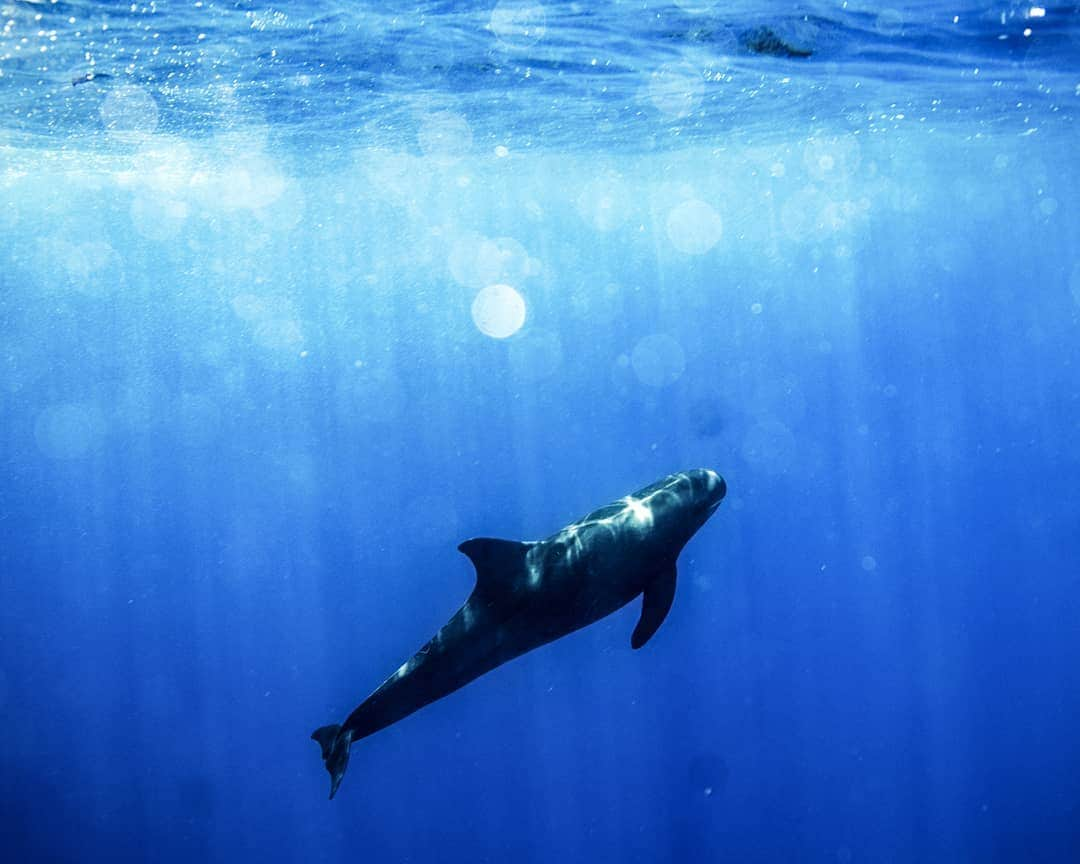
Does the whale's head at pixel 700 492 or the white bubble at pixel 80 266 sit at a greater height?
the white bubble at pixel 80 266

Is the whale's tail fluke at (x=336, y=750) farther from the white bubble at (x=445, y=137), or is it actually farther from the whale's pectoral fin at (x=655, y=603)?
the white bubble at (x=445, y=137)

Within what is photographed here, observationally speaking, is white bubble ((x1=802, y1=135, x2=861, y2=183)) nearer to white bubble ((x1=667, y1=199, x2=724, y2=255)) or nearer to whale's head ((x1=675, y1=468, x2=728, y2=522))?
white bubble ((x1=667, y1=199, x2=724, y2=255))

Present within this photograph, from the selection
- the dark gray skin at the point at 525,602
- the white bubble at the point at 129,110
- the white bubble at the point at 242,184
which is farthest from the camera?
the white bubble at the point at 242,184

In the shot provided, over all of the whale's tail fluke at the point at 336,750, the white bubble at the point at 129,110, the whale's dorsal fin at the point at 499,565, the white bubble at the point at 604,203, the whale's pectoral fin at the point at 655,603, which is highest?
the white bubble at the point at 129,110

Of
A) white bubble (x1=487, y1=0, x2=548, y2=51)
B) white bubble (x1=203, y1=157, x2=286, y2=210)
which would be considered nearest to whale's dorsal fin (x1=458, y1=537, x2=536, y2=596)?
white bubble (x1=487, y1=0, x2=548, y2=51)

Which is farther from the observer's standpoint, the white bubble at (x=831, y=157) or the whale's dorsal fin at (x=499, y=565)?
the white bubble at (x=831, y=157)

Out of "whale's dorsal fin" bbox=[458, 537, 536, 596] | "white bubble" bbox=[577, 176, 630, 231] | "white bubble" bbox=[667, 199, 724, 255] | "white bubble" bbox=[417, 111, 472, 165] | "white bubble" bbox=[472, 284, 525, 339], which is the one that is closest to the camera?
"whale's dorsal fin" bbox=[458, 537, 536, 596]

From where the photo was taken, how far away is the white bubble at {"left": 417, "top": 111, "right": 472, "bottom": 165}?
60.1 feet

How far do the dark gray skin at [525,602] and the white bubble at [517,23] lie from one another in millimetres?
7886

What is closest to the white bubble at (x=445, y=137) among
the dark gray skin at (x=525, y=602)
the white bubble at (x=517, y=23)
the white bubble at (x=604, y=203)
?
the white bubble at (x=517, y=23)

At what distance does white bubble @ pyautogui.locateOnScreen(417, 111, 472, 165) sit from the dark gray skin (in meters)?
13.5

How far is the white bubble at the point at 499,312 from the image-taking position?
3120 inches

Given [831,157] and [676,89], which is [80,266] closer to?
[831,157]

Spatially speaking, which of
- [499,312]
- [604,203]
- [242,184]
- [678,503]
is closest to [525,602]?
[678,503]
